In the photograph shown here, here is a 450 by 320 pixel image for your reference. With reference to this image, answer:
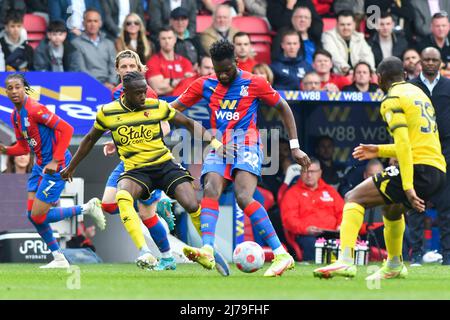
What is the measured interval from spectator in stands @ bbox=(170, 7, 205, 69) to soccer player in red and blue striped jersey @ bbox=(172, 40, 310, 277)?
6071 millimetres

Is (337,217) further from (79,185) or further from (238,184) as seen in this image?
(238,184)

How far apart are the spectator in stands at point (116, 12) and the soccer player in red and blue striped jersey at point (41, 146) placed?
437cm

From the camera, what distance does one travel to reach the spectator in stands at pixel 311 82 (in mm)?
17875

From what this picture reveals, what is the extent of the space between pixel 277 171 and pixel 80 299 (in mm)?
9817

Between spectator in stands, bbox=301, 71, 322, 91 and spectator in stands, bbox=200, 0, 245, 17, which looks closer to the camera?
spectator in stands, bbox=301, 71, 322, 91

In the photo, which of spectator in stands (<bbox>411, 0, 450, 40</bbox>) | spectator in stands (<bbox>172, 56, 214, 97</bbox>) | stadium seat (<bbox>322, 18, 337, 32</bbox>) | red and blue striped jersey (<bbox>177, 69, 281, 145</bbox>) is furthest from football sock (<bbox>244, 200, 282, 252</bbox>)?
spectator in stands (<bbox>411, 0, 450, 40</bbox>)

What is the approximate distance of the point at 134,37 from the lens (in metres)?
17.7

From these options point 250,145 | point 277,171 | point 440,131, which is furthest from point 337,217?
point 250,145

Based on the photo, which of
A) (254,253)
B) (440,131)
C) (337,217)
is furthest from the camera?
(337,217)

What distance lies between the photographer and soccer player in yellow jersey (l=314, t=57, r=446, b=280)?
10711mm

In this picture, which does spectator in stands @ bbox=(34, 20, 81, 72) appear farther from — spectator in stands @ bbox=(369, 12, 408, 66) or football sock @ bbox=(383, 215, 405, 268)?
football sock @ bbox=(383, 215, 405, 268)

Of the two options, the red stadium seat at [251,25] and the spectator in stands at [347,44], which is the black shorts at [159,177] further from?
the red stadium seat at [251,25]

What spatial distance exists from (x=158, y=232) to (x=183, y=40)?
20.4ft

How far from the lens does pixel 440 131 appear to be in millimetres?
15211
